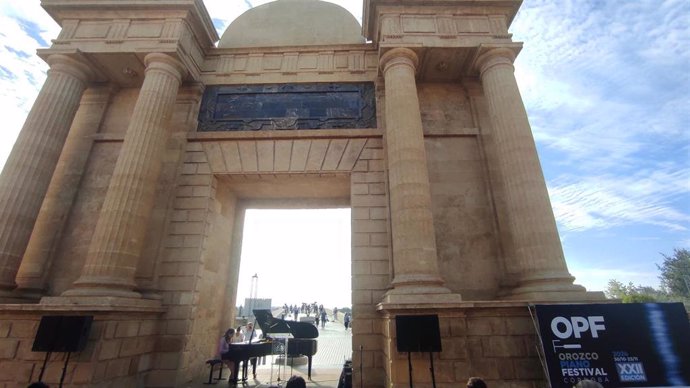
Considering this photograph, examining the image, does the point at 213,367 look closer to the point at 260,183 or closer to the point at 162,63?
the point at 260,183

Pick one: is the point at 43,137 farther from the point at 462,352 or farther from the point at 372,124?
the point at 462,352

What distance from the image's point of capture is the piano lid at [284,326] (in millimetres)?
10633

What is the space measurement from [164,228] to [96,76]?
262 inches

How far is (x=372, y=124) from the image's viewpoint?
11.4 metres

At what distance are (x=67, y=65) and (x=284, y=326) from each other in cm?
1145

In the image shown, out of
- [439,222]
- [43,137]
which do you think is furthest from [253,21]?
[439,222]

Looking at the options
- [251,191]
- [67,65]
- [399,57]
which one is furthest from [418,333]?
Result: [67,65]

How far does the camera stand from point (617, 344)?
264 inches

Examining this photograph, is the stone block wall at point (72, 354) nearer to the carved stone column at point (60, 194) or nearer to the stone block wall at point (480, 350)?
the carved stone column at point (60, 194)

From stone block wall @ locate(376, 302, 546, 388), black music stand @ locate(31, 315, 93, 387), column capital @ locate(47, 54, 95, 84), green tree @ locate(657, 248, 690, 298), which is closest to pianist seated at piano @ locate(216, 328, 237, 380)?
black music stand @ locate(31, 315, 93, 387)

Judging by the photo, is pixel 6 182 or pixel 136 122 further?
pixel 136 122

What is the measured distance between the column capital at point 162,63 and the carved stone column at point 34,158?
8.15ft

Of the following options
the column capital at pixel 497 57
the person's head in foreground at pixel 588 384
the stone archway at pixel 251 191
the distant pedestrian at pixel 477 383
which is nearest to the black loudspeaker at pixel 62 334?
the stone archway at pixel 251 191

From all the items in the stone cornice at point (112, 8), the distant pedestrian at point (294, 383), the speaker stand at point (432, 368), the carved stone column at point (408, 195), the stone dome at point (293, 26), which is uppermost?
the stone dome at point (293, 26)
